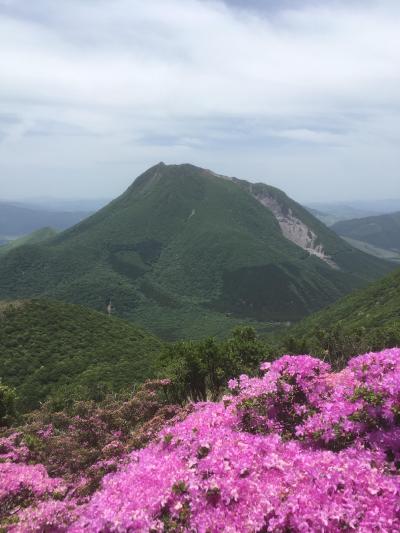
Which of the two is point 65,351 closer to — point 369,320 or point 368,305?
point 369,320

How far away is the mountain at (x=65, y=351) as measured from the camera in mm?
58000

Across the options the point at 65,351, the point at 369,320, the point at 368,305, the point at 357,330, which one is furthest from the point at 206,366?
the point at 368,305

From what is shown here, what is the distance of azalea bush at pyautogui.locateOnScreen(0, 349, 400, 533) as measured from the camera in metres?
7.22

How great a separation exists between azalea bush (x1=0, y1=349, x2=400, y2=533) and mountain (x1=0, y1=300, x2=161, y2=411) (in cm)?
3327

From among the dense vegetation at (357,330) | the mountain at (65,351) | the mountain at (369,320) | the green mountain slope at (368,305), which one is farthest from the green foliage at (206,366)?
the green mountain slope at (368,305)

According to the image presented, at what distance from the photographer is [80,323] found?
89312 millimetres

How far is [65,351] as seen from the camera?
7450 cm

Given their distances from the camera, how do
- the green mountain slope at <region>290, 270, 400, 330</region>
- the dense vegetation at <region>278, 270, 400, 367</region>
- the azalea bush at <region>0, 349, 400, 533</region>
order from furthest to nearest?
the green mountain slope at <region>290, 270, 400, 330</region>, the dense vegetation at <region>278, 270, 400, 367</region>, the azalea bush at <region>0, 349, 400, 533</region>

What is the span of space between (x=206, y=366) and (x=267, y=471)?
2206 centimetres

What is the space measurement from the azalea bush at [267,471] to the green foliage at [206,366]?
14070mm

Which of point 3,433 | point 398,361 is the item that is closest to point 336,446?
point 398,361

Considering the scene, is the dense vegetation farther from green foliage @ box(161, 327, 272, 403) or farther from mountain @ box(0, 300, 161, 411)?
mountain @ box(0, 300, 161, 411)

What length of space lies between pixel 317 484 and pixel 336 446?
1837 mm

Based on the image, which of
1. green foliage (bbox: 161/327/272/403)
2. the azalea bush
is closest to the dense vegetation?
green foliage (bbox: 161/327/272/403)
